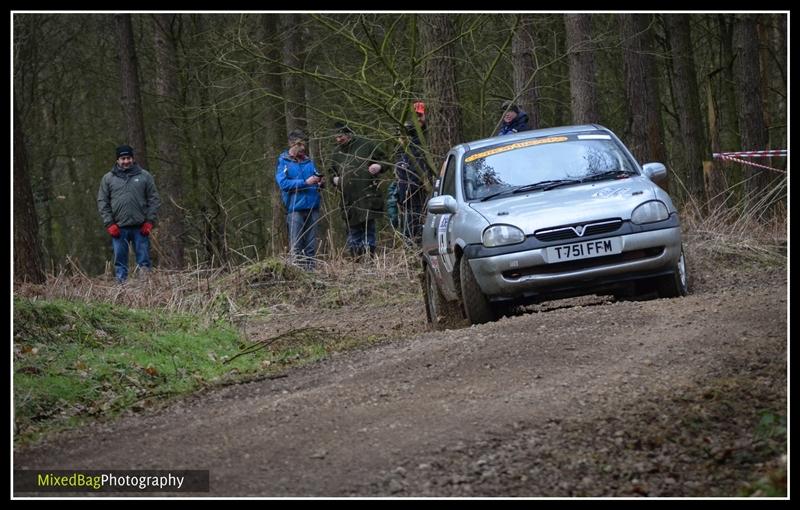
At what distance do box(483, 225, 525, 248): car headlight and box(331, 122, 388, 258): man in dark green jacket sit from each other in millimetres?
6356

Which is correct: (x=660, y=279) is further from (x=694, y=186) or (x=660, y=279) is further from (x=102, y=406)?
(x=694, y=186)

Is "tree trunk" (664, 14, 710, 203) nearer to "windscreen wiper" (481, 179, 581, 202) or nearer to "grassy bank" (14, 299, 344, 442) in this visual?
"windscreen wiper" (481, 179, 581, 202)

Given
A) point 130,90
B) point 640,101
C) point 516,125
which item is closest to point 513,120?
point 516,125

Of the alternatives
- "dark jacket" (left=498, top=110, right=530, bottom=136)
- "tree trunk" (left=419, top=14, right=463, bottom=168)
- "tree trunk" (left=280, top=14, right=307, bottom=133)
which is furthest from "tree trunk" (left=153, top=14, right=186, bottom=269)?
"dark jacket" (left=498, top=110, right=530, bottom=136)

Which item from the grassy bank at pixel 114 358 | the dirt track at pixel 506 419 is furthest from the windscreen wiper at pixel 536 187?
the grassy bank at pixel 114 358

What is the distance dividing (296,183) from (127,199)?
2662 millimetres

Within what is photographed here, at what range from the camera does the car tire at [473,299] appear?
10.4 m

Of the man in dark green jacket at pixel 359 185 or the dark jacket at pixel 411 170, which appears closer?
the dark jacket at pixel 411 170

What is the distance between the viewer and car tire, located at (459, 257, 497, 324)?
1036 centimetres

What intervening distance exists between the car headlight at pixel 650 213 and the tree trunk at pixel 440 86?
20.4 ft

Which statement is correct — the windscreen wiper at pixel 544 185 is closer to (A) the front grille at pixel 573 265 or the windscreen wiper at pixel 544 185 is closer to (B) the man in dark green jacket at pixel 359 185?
(A) the front grille at pixel 573 265

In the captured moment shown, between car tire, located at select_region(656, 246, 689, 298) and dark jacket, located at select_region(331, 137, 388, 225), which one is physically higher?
dark jacket, located at select_region(331, 137, 388, 225)

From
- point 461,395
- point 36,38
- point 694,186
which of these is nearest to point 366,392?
point 461,395

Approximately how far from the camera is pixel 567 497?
5.40 m
